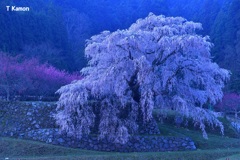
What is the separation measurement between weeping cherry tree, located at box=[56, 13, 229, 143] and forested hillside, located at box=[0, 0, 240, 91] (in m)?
11.3

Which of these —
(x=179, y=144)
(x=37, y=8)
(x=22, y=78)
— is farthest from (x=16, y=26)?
(x=179, y=144)

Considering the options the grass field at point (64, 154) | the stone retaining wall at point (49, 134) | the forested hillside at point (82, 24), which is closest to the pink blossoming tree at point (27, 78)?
the stone retaining wall at point (49, 134)

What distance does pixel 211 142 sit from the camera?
15758 mm

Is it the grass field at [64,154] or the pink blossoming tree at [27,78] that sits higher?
the pink blossoming tree at [27,78]

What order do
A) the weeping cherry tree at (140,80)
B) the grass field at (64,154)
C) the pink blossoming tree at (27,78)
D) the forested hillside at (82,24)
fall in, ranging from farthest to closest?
the forested hillside at (82,24) < the pink blossoming tree at (27,78) < the weeping cherry tree at (140,80) < the grass field at (64,154)

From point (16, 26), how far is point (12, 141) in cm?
1877

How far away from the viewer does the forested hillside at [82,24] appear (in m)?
28.2

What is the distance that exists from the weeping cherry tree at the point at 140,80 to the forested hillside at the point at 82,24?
11317 millimetres

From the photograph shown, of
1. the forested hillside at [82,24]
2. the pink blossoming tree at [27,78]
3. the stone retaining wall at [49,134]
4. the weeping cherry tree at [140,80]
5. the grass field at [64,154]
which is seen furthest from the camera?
the forested hillside at [82,24]

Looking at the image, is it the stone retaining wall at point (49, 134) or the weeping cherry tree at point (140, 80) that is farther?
the stone retaining wall at point (49, 134)

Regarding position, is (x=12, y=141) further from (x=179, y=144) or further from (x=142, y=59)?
(x=179, y=144)

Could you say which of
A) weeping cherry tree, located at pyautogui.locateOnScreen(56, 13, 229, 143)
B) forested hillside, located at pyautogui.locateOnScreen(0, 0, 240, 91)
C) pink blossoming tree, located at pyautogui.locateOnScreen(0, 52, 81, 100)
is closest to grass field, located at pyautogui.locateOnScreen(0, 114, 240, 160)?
weeping cherry tree, located at pyautogui.locateOnScreen(56, 13, 229, 143)

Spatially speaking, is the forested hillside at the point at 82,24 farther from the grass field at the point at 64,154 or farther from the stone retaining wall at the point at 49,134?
the grass field at the point at 64,154

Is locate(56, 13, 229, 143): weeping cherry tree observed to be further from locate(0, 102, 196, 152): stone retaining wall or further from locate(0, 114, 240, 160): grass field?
locate(0, 114, 240, 160): grass field
